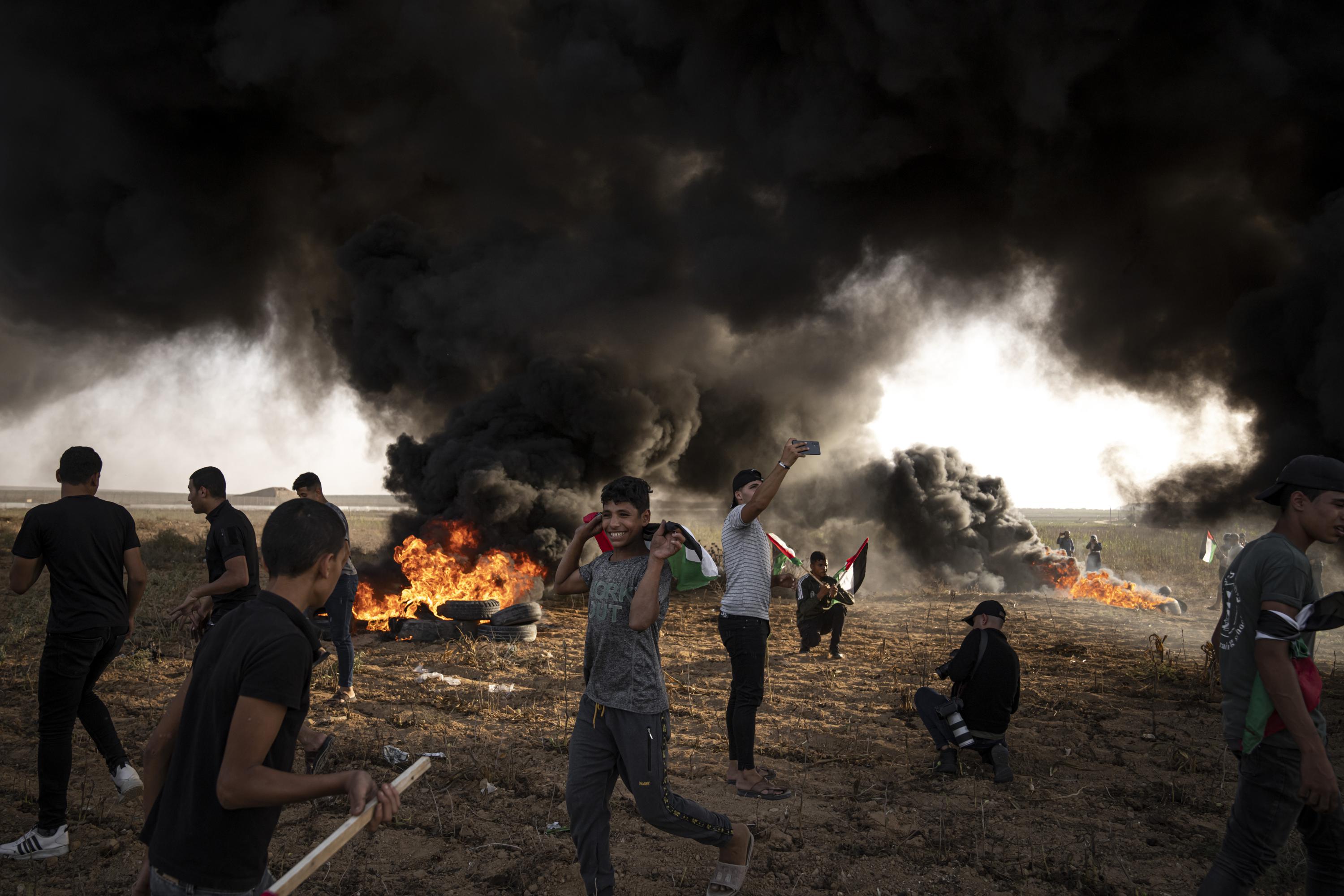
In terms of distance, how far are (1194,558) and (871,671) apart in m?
28.4

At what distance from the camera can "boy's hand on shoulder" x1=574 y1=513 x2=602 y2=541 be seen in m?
3.85

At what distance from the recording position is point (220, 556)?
526 centimetres

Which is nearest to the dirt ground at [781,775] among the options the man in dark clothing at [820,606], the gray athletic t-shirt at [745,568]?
the man in dark clothing at [820,606]

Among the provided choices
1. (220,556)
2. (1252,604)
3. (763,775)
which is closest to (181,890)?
(220,556)

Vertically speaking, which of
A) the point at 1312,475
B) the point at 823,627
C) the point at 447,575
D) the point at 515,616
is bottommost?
the point at 515,616

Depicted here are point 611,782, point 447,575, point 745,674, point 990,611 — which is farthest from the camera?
point 447,575

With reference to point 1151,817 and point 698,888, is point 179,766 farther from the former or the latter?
point 1151,817

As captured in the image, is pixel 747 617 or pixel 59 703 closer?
pixel 59 703

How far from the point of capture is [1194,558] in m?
31.5

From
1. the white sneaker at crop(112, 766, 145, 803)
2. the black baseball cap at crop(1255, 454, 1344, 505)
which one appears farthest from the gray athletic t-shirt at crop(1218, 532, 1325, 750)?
the white sneaker at crop(112, 766, 145, 803)

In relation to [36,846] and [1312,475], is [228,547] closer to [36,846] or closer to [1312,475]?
[36,846]

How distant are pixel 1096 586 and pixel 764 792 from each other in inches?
737

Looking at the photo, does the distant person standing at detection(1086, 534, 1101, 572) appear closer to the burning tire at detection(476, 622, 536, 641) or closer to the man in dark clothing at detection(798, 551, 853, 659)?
the man in dark clothing at detection(798, 551, 853, 659)

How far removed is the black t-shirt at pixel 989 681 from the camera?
19.9 feet
